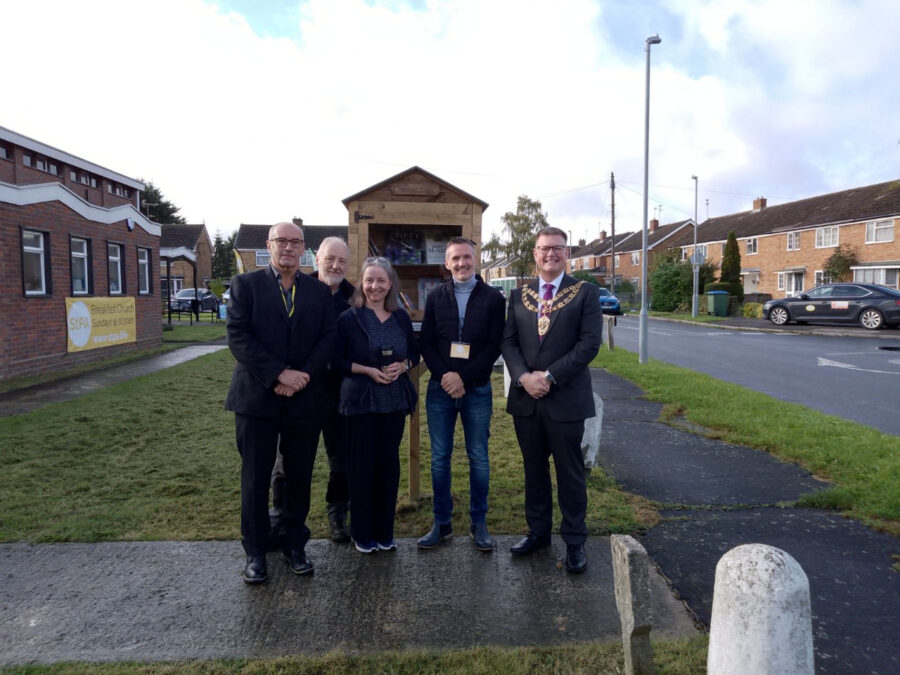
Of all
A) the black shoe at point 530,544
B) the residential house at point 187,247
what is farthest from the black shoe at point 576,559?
the residential house at point 187,247

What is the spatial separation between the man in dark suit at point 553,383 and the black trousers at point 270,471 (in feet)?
4.37

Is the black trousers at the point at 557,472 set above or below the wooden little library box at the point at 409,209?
below

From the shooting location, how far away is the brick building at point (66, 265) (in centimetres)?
1091

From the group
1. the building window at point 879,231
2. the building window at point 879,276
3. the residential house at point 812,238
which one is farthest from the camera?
the residential house at point 812,238

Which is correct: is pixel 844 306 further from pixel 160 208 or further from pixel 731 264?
pixel 160 208

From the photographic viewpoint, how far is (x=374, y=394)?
12.7 feet

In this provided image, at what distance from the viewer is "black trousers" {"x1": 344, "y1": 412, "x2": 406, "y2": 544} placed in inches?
154

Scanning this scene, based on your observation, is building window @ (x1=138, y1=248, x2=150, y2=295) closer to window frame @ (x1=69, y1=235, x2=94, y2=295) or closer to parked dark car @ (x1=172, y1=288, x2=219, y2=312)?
window frame @ (x1=69, y1=235, x2=94, y2=295)

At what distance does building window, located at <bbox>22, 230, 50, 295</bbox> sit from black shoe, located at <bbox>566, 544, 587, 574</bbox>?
11.5 metres

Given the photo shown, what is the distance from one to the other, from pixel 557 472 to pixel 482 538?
27.1 inches

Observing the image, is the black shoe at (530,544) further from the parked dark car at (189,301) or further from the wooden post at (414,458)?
the parked dark car at (189,301)

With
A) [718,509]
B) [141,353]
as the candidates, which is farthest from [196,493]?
[141,353]

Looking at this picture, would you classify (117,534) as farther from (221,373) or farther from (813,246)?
(813,246)

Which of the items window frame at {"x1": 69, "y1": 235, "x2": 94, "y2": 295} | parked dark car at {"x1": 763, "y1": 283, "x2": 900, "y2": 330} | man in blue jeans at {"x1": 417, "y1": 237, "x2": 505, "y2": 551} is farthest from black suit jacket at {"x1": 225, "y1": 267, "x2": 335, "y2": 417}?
parked dark car at {"x1": 763, "y1": 283, "x2": 900, "y2": 330}
